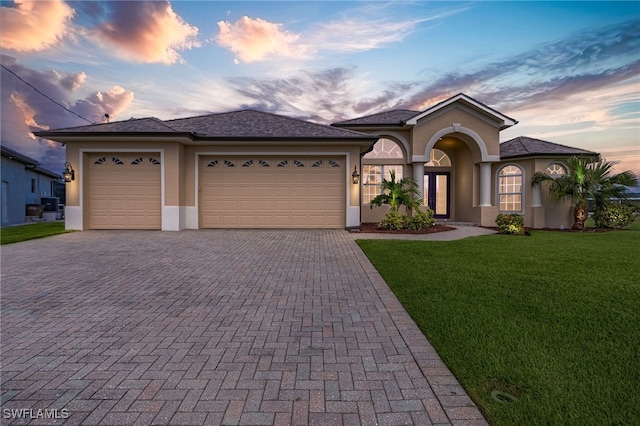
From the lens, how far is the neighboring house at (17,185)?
19.5 metres

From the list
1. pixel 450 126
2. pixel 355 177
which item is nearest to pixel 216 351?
pixel 355 177

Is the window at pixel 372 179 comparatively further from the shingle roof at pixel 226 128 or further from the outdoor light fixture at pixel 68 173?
the outdoor light fixture at pixel 68 173

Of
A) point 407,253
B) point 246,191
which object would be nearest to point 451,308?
point 407,253

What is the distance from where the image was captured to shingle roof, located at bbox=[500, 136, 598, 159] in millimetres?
14719

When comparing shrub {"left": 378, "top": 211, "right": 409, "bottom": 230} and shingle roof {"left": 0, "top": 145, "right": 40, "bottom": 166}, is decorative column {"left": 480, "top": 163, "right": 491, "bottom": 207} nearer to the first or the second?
shrub {"left": 378, "top": 211, "right": 409, "bottom": 230}

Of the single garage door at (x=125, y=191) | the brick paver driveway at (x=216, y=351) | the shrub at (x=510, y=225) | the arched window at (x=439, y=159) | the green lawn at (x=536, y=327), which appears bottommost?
the brick paver driveway at (x=216, y=351)

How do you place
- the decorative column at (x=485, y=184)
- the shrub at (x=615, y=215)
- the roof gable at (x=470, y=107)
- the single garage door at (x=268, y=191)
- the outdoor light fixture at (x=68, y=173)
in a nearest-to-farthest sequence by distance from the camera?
the outdoor light fixture at (x=68, y=173)
the single garage door at (x=268, y=191)
the shrub at (x=615, y=215)
the roof gable at (x=470, y=107)
the decorative column at (x=485, y=184)

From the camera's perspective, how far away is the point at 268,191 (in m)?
13.3

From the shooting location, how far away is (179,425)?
6.52ft

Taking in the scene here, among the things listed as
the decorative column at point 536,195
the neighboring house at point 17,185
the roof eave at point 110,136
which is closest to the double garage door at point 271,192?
the roof eave at point 110,136

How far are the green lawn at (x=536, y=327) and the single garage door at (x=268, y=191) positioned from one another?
6.46m

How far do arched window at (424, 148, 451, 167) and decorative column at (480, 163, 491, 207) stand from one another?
2.48 metres

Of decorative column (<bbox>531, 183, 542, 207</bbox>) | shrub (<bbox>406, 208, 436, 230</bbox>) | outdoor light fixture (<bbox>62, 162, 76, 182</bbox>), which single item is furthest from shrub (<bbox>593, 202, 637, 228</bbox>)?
outdoor light fixture (<bbox>62, 162, 76, 182</bbox>)

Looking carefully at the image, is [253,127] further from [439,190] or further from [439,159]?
[439,190]
